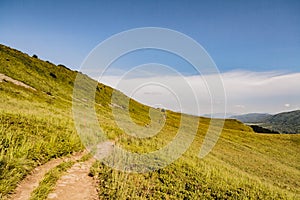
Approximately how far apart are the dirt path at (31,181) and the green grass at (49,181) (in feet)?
0.66

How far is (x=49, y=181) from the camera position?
31.0ft

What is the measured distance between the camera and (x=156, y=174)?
1250 centimetres

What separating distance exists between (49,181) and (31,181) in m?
0.63

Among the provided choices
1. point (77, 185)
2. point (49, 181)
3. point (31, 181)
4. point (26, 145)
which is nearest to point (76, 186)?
point (77, 185)

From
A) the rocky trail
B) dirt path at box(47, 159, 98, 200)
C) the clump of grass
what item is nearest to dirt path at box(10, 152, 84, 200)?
the rocky trail

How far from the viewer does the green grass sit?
8.31m

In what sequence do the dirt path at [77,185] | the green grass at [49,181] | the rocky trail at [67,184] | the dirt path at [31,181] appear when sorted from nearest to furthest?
1. the dirt path at [31,181]
2. the green grass at [49,181]
3. the rocky trail at [67,184]
4. the dirt path at [77,185]

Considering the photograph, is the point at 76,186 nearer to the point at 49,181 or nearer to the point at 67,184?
the point at 67,184

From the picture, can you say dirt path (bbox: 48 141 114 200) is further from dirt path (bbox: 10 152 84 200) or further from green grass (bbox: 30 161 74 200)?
dirt path (bbox: 10 152 84 200)

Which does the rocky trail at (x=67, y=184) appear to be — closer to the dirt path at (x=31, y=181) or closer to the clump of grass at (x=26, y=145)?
the dirt path at (x=31, y=181)

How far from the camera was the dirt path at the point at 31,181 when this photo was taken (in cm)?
817

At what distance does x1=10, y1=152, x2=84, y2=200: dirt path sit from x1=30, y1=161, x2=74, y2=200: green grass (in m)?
0.20

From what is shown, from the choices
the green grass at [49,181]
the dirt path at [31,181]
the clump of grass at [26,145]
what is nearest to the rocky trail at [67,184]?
the dirt path at [31,181]

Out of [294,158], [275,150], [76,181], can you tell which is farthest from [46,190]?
[275,150]
